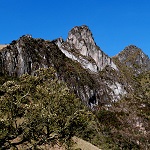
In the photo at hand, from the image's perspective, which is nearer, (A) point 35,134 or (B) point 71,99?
(A) point 35,134

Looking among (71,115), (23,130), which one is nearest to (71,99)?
(71,115)

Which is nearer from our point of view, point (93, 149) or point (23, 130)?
point (23, 130)

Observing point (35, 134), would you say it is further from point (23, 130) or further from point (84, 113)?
point (84, 113)

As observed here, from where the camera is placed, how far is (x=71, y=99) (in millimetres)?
30766

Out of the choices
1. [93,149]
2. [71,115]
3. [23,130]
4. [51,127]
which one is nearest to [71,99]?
[71,115]

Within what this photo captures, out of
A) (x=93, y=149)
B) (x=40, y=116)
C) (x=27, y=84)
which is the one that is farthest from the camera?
(x=93, y=149)

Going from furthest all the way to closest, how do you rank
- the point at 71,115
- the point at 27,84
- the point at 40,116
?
the point at 27,84, the point at 71,115, the point at 40,116

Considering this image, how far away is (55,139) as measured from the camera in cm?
2989

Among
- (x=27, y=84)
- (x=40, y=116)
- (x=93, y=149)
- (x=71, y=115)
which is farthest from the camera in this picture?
(x=93, y=149)

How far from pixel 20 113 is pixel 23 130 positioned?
1.73 metres

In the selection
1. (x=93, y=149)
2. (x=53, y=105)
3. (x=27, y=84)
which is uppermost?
(x=27, y=84)

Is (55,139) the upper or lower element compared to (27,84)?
lower

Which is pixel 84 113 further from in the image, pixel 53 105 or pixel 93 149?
pixel 93 149

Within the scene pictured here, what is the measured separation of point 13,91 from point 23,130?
154 inches
